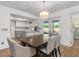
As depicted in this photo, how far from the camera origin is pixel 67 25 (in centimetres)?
453

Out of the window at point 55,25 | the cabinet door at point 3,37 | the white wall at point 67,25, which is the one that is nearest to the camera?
the cabinet door at point 3,37

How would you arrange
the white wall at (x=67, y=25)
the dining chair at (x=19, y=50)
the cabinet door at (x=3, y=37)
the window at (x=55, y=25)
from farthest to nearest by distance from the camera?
the window at (x=55, y=25)
the white wall at (x=67, y=25)
the cabinet door at (x=3, y=37)
the dining chair at (x=19, y=50)

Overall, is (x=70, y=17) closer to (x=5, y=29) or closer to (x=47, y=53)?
(x=47, y=53)

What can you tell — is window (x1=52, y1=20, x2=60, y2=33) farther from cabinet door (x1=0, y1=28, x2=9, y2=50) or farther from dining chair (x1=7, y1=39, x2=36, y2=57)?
dining chair (x1=7, y1=39, x2=36, y2=57)

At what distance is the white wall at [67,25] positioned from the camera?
436 cm

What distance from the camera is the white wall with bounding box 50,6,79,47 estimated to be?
4355 millimetres

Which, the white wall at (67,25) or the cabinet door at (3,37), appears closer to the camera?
the cabinet door at (3,37)

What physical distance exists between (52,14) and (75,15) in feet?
5.24

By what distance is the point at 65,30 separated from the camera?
466 centimetres

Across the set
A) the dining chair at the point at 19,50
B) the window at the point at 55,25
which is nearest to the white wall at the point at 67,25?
the window at the point at 55,25

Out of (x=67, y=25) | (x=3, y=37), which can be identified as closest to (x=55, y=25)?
(x=67, y=25)

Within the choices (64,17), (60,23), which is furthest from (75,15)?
(60,23)

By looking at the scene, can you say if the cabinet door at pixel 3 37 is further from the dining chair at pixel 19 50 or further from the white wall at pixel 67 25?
the white wall at pixel 67 25

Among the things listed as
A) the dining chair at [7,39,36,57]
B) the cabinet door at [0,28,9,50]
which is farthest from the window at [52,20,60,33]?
the dining chair at [7,39,36,57]
